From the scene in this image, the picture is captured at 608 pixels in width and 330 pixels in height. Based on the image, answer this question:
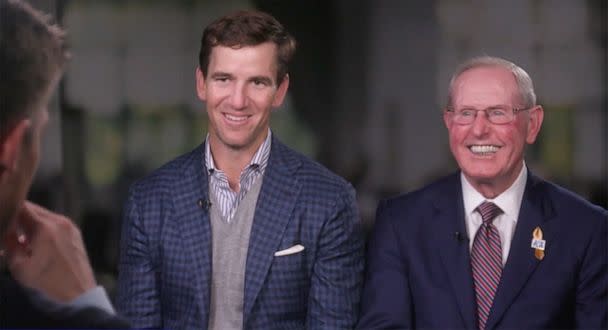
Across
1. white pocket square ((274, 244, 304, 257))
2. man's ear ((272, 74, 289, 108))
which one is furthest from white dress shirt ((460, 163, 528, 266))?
man's ear ((272, 74, 289, 108))

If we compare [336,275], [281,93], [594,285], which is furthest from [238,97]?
[594,285]

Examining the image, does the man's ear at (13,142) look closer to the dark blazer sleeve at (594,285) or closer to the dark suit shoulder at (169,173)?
the dark suit shoulder at (169,173)

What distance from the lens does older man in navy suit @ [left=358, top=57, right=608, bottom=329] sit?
2.21 meters

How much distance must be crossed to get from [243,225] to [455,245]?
1.85 ft

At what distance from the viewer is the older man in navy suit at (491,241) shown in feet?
7.25

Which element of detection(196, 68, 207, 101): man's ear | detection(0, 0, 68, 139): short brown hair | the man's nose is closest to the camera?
detection(0, 0, 68, 139): short brown hair

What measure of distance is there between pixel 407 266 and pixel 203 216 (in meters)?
0.56

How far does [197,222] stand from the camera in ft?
7.29

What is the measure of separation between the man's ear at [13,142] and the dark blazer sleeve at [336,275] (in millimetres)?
938

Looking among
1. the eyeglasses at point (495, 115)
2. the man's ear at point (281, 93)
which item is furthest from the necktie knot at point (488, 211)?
the man's ear at point (281, 93)

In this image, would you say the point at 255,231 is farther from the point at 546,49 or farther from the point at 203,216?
the point at 546,49

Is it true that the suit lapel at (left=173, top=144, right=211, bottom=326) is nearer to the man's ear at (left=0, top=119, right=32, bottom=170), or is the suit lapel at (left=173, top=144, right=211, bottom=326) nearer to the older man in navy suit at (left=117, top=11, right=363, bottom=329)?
the older man in navy suit at (left=117, top=11, right=363, bottom=329)

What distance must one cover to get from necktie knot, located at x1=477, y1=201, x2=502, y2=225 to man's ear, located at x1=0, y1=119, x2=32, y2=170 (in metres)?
1.27

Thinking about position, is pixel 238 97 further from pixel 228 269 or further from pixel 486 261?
pixel 486 261
